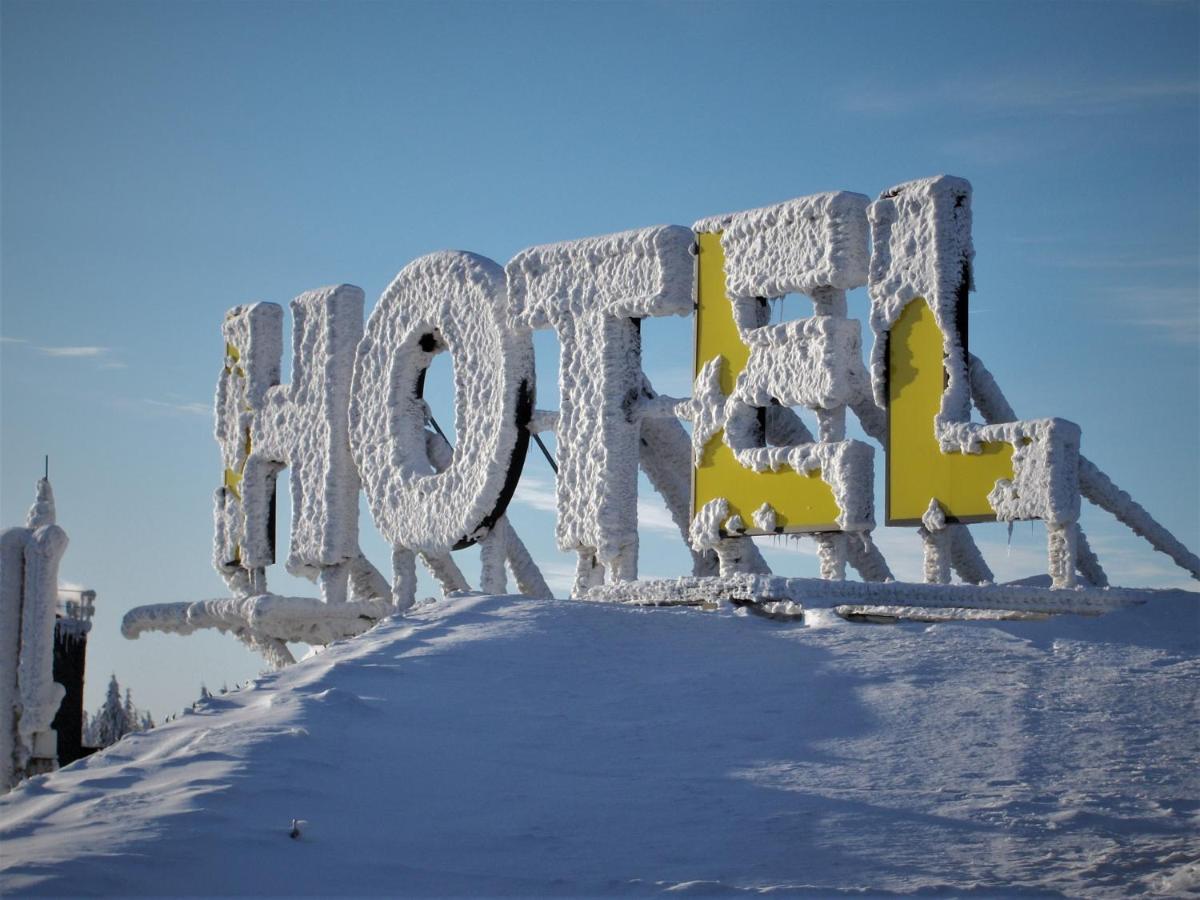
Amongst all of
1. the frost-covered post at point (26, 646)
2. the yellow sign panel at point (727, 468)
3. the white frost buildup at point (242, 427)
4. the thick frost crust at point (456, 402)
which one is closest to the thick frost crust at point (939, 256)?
the yellow sign panel at point (727, 468)

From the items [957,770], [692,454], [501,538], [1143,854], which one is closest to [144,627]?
[501,538]

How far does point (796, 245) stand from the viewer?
11.5 meters

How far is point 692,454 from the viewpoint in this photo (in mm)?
12445

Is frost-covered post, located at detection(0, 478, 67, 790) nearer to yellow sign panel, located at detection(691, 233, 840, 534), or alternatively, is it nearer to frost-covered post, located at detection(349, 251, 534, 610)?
frost-covered post, located at detection(349, 251, 534, 610)

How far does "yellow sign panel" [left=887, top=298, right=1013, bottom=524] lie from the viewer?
35.4ft

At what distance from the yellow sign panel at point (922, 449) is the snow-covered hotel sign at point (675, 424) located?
0.02 metres

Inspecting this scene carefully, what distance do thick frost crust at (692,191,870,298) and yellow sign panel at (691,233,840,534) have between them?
0.16 meters

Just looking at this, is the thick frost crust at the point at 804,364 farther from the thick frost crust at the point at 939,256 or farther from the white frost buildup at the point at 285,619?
the white frost buildup at the point at 285,619

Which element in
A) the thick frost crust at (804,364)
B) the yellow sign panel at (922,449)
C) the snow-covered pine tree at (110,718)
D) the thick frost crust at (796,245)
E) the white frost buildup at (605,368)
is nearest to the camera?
the yellow sign panel at (922,449)

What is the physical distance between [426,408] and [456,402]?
82 cm

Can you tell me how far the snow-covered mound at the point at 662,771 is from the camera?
20.5ft

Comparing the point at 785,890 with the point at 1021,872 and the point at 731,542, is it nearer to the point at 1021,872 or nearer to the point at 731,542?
the point at 1021,872

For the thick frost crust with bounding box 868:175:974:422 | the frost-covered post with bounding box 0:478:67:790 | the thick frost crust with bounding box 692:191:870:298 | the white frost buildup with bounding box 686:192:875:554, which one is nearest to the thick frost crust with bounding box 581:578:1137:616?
the white frost buildup with bounding box 686:192:875:554

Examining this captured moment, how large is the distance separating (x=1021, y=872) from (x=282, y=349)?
37.4 feet
